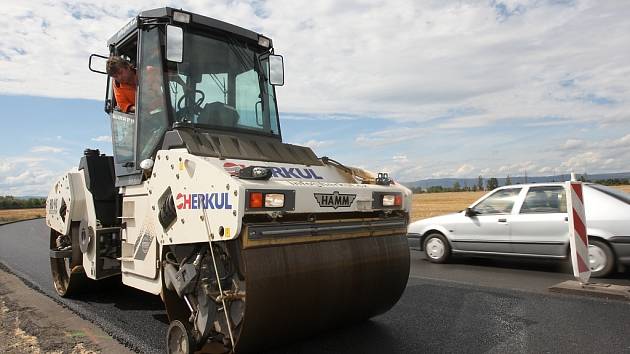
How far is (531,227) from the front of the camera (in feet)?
26.2

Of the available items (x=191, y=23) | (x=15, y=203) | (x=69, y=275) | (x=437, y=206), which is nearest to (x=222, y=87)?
(x=191, y=23)

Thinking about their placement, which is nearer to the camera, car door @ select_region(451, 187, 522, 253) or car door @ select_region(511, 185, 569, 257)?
car door @ select_region(511, 185, 569, 257)

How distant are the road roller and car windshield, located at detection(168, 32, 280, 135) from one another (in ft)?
0.04

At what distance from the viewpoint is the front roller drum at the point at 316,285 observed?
10.8 ft

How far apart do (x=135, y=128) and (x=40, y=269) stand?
598 centimetres

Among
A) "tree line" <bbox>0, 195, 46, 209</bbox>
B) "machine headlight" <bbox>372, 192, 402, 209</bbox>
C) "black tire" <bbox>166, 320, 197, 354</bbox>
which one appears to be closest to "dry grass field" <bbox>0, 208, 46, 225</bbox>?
"tree line" <bbox>0, 195, 46, 209</bbox>

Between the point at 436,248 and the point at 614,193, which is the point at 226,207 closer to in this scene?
the point at 436,248

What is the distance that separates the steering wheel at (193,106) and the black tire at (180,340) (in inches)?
73.8

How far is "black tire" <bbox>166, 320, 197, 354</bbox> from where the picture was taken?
140 inches

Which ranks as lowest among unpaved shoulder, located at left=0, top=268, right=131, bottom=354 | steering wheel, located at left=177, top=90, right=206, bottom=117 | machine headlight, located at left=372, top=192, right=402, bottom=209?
unpaved shoulder, located at left=0, top=268, right=131, bottom=354

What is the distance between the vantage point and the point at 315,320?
373cm

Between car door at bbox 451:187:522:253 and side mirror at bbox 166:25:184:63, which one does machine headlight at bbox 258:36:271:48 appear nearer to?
side mirror at bbox 166:25:184:63

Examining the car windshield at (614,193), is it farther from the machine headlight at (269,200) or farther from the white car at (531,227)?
the machine headlight at (269,200)

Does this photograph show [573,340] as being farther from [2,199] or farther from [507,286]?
[2,199]
